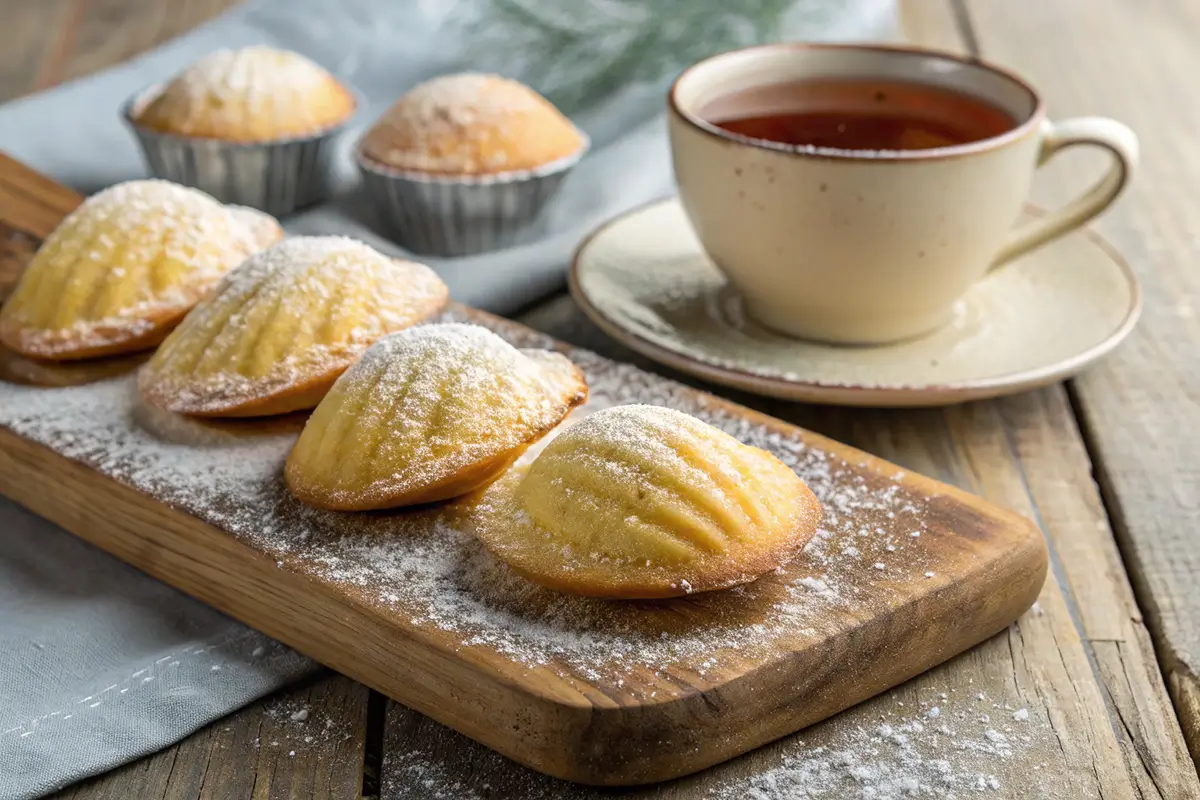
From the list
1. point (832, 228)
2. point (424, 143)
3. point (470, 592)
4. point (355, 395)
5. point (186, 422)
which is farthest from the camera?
point (424, 143)

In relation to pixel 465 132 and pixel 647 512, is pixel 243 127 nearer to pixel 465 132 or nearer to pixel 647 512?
pixel 465 132

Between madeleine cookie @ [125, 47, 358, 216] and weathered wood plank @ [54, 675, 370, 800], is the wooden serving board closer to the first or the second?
weathered wood plank @ [54, 675, 370, 800]

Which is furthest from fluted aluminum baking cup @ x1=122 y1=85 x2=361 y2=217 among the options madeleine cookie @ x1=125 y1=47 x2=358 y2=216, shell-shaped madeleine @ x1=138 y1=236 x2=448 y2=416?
shell-shaped madeleine @ x1=138 y1=236 x2=448 y2=416

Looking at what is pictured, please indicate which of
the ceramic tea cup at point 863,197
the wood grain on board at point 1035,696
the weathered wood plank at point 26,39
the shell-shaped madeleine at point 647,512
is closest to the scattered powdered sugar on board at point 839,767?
the wood grain on board at point 1035,696

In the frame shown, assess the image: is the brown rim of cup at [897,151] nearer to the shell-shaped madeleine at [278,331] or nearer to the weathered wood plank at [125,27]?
the shell-shaped madeleine at [278,331]

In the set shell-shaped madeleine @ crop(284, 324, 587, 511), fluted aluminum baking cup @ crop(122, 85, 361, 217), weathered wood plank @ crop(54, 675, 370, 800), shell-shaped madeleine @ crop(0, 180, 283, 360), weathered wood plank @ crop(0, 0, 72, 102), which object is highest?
shell-shaped madeleine @ crop(284, 324, 587, 511)

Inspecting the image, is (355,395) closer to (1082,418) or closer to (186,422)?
(186,422)

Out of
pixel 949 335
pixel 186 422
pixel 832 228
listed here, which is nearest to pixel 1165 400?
pixel 949 335
